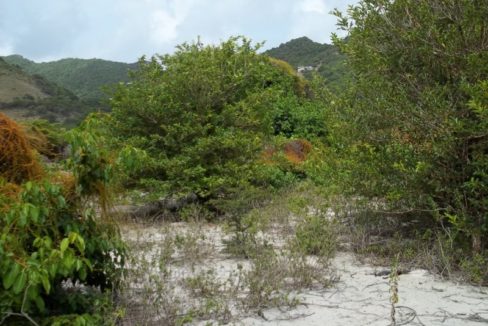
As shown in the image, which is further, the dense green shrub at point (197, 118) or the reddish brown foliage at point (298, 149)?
the reddish brown foliage at point (298, 149)

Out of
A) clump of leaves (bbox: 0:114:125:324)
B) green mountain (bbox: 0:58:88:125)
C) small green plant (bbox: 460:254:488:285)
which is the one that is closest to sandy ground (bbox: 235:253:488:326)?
small green plant (bbox: 460:254:488:285)

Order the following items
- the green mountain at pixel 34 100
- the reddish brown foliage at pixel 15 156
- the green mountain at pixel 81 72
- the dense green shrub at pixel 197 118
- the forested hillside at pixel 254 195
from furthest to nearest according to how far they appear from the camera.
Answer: the green mountain at pixel 81 72, the green mountain at pixel 34 100, the dense green shrub at pixel 197 118, the reddish brown foliage at pixel 15 156, the forested hillside at pixel 254 195

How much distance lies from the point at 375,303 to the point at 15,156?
3640mm

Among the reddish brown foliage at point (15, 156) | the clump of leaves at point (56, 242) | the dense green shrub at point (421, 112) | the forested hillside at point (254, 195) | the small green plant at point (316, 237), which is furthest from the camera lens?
the small green plant at point (316, 237)

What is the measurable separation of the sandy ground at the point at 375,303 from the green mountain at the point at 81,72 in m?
52.0

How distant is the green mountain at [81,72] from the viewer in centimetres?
6063

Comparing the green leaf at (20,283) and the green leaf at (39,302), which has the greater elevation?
the green leaf at (20,283)

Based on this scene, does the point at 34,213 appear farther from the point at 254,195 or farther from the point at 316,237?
the point at 254,195

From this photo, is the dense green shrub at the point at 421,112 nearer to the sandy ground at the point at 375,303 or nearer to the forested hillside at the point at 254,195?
the forested hillside at the point at 254,195

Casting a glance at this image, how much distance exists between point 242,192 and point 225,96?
3.79 metres

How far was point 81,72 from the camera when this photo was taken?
228ft

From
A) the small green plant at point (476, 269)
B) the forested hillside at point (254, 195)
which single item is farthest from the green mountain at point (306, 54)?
the small green plant at point (476, 269)

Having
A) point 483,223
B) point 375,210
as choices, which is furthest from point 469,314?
point 375,210

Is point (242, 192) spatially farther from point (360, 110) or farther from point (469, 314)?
point (469, 314)
